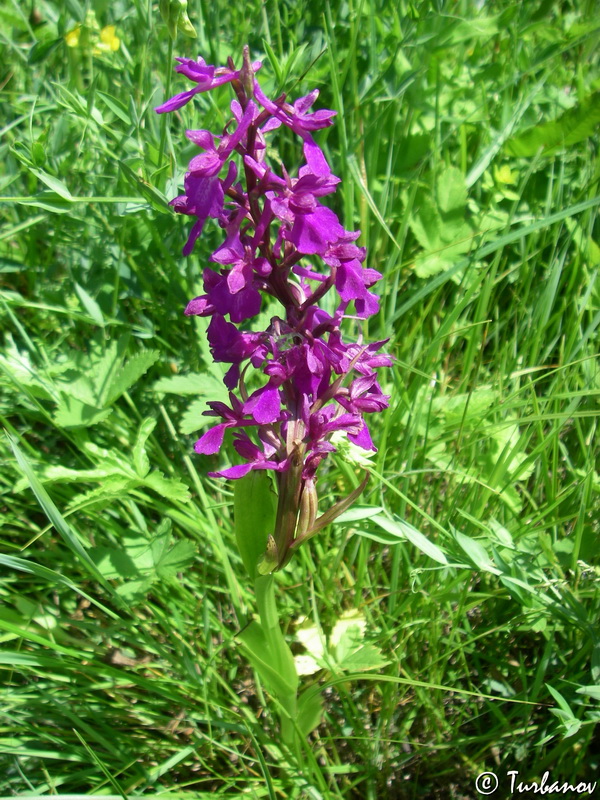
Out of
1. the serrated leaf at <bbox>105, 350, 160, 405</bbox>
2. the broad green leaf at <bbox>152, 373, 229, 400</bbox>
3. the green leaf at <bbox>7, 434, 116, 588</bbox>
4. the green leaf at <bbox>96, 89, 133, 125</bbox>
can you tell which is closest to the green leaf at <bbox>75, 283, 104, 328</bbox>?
the serrated leaf at <bbox>105, 350, 160, 405</bbox>

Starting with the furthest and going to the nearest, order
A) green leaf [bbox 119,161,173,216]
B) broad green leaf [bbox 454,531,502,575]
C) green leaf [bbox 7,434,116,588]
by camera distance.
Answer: green leaf [bbox 119,161,173,216] → broad green leaf [bbox 454,531,502,575] → green leaf [bbox 7,434,116,588]

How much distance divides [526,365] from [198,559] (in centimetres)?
115

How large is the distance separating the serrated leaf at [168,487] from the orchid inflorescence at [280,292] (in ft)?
0.91

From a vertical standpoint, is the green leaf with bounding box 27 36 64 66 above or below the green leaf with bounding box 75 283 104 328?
above

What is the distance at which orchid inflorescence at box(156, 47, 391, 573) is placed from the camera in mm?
1062

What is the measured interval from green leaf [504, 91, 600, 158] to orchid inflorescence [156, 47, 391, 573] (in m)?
1.30

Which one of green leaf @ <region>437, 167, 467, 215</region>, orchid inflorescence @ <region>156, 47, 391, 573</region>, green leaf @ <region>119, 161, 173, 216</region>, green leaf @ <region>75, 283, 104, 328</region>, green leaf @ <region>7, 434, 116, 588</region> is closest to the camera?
orchid inflorescence @ <region>156, 47, 391, 573</region>

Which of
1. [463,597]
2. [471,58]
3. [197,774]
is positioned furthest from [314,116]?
[471,58]

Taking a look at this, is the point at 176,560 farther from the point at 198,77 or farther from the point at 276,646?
the point at 198,77

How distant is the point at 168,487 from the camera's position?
1486 mm

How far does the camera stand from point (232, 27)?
7.78ft

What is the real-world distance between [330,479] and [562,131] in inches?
57.1

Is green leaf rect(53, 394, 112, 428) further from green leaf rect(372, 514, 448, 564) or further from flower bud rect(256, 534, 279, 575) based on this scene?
green leaf rect(372, 514, 448, 564)

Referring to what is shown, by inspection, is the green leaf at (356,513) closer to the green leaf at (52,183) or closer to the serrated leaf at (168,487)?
the serrated leaf at (168,487)
